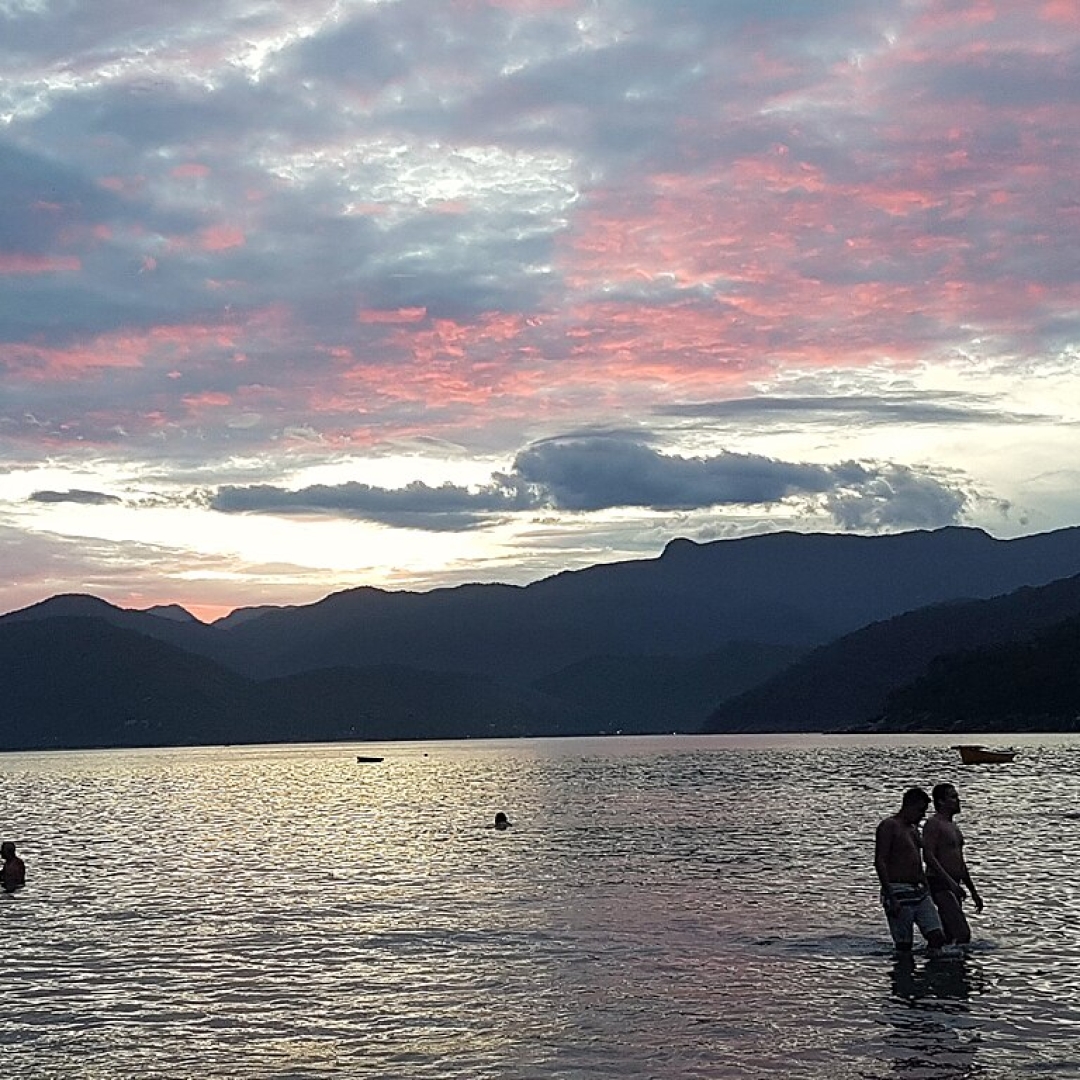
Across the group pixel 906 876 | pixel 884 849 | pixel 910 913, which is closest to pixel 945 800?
pixel 884 849

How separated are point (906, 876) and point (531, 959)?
8389mm

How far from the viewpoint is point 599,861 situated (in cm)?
5169

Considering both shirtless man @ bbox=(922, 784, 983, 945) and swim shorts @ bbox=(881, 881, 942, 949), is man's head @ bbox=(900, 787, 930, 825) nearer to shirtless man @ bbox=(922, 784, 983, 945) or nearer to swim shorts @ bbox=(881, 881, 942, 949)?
shirtless man @ bbox=(922, 784, 983, 945)

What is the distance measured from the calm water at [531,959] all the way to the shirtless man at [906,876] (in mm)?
668

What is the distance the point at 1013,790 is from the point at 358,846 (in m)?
51.6

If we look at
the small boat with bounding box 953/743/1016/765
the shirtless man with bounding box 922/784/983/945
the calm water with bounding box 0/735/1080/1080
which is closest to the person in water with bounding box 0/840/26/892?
the calm water with bounding box 0/735/1080/1080

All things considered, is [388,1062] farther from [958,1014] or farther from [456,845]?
[456,845]

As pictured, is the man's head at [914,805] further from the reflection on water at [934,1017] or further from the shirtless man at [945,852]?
the reflection on water at [934,1017]

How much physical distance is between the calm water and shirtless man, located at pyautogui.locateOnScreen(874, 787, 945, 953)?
2.19 feet

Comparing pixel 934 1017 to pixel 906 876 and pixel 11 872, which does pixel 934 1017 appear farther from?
pixel 11 872

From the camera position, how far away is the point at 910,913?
1064 inches

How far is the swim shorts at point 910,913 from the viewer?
87.7ft

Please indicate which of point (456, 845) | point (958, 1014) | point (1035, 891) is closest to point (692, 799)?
point (456, 845)

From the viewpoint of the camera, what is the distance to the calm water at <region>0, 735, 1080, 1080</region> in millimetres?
20953
